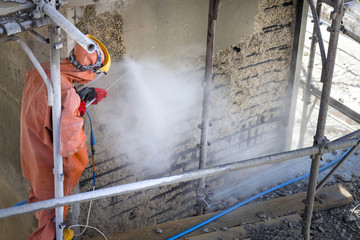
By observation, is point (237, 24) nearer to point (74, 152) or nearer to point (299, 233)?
point (299, 233)

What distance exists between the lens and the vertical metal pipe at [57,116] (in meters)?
3.38

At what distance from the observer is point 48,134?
153 inches

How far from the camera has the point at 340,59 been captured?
1126 cm

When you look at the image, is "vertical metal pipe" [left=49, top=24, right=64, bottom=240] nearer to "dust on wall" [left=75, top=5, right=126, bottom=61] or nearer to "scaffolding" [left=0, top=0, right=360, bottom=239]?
"scaffolding" [left=0, top=0, right=360, bottom=239]

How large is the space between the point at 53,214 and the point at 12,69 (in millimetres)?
1561

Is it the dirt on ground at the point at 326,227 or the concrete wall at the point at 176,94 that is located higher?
the concrete wall at the point at 176,94

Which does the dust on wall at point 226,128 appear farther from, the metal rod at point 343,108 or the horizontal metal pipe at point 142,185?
the horizontal metal pipe at point 142,185

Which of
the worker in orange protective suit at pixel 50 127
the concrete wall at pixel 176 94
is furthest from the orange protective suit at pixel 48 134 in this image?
the concrete wall at pixel 176 94

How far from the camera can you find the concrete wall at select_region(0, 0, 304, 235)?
194 inches

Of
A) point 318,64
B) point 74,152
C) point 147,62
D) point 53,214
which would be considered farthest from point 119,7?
point 318,64

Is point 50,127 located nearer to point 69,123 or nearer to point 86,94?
point 69,123

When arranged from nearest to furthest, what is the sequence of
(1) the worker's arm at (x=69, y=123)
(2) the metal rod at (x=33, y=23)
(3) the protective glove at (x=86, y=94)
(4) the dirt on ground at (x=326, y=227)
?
(2) the metal rod at (x=33, y=23), (1) the worker's arm at (x=69, y=123), (3) the protective glove at (x=86, y=94), (4) the dirt on ground at (x=326, y=227)

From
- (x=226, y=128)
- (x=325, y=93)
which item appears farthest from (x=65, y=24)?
(x=226, y=128)

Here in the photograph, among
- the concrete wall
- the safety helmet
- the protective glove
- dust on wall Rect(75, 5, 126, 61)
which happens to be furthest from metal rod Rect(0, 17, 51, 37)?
dust on wall Rect(75, 5, 126, 61)
